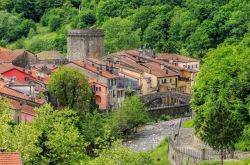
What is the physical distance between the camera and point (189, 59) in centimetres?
9069

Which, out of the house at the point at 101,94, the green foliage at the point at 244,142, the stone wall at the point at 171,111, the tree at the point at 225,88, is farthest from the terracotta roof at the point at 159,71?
the green foliage at the point at 244,142

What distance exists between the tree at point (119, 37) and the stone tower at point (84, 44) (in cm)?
1005

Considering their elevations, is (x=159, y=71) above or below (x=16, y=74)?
below

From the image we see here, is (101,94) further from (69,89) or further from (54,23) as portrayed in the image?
(54,23)

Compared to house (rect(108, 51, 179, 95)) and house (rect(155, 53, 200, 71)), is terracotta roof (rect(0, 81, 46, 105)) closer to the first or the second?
house (rect(108, 51, 179, 95))

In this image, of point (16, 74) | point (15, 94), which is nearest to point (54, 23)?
point (16, 74)

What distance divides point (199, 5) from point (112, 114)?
1905 inches

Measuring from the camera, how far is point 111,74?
73.5 meters

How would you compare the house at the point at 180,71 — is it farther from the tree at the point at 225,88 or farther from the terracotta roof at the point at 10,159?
the terracotta roof at the point at 10,159

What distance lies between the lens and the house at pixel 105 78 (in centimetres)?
7156

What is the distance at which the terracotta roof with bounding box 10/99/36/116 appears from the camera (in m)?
51.1

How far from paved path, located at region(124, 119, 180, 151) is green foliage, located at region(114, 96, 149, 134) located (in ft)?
2.83

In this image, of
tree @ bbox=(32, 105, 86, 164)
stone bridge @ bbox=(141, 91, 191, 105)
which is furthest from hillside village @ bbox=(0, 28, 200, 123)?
tree @ bbox=(32, 105, 86, 164)

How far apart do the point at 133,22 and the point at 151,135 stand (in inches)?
2036
